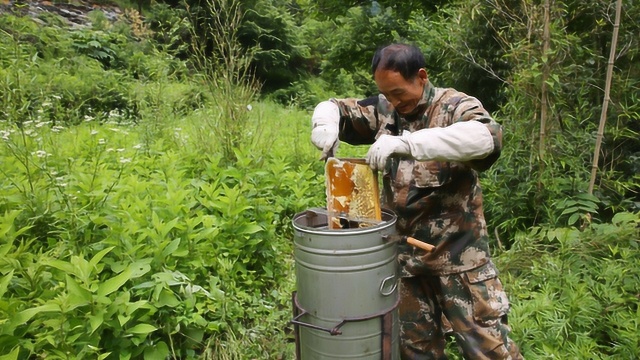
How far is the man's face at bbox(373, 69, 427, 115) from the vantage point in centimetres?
179

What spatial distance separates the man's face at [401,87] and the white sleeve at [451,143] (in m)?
0.33

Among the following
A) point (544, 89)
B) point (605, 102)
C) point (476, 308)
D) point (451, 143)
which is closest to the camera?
point (451, 143)

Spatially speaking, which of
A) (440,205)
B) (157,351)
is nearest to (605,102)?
(440,205)

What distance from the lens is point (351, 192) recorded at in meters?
1.75

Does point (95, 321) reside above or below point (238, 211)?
above

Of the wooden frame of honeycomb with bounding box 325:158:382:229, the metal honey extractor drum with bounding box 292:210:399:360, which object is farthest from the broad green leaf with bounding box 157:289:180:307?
the wooden frame of honeycomb with bounding box 325:158:382:229

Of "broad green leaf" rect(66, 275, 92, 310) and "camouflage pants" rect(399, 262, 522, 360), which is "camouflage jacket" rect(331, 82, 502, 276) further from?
"broad green leaf" rect(66, 275, 92, 310)

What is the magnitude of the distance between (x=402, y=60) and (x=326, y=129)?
0.40 metres

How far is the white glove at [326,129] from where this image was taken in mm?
1866

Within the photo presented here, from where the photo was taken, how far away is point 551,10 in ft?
11.0

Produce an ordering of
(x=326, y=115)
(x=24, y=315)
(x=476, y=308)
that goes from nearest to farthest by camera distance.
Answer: (x=24, y=315), (x=476, y=308), (x=326, y=115)

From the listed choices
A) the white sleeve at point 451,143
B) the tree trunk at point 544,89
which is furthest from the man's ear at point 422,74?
the tree trunk at point 544,89

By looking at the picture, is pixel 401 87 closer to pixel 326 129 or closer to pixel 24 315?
pixel 326 129

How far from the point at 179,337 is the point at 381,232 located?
125 centimetres
